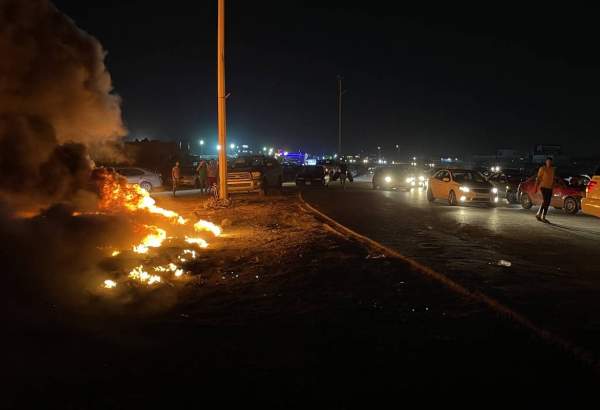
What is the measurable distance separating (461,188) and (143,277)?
50.2 feet

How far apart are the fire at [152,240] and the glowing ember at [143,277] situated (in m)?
1.47

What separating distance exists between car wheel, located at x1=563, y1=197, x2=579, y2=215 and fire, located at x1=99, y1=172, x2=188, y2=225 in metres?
13.1

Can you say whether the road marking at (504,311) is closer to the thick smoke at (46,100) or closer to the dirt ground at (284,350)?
the dirt ground at (284,350)

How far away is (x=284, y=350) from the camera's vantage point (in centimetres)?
504

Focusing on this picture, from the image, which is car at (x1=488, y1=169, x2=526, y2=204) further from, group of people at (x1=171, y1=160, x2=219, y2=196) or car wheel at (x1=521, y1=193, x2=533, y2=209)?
group of people at (x1=171, y1=160, x2=219, y2=196)

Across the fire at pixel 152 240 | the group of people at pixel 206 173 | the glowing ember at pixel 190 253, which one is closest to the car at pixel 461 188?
the group of people at pixel 206 173

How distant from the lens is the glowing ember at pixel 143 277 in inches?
304

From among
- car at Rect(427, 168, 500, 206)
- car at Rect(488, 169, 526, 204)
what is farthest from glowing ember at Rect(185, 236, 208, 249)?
car at Rect(488, 169, 526, 204)

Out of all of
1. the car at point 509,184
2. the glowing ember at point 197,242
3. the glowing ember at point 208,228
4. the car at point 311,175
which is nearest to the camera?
the glowing ember at point 197,242

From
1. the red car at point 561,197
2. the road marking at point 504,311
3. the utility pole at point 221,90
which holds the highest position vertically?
the utility pole at point 221,90

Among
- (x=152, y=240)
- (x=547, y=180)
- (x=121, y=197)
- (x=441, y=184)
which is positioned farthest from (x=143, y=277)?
(x=441, y=184)

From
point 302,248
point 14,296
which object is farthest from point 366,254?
point 14,296

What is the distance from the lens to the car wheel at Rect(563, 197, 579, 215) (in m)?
18.2

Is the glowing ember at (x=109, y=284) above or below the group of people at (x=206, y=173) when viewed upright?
below
